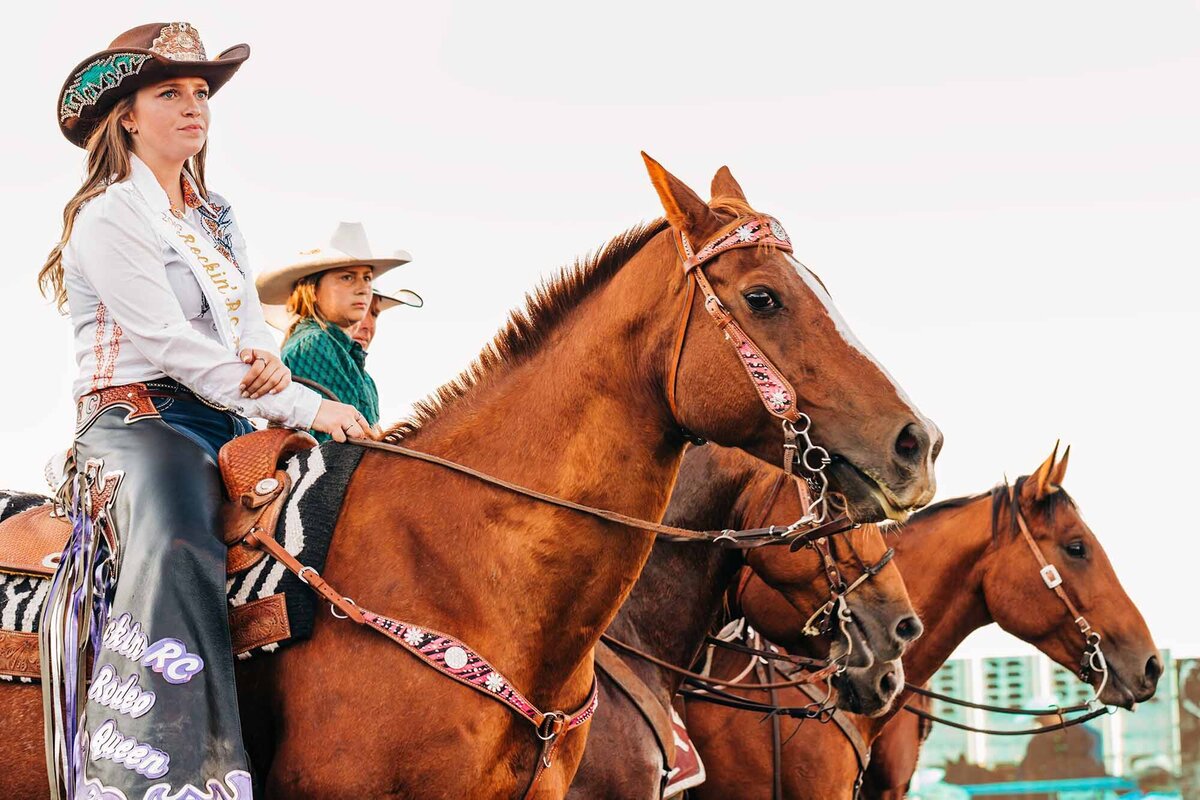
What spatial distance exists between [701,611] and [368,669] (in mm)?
2947

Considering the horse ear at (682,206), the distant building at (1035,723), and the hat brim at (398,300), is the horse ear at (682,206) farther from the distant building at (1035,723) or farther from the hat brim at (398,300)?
the distant building at (1035,723)

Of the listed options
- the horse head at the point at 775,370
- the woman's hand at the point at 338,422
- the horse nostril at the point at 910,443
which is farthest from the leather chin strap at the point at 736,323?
the woman's hand at the point at 338,422

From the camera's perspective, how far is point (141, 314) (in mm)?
4203

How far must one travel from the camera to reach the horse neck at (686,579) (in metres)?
6.47

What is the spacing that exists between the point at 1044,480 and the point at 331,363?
4.80 m

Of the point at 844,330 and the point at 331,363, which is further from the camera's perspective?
the point at 331,363

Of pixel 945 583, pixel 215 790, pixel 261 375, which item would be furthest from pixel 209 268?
pixel 945 583

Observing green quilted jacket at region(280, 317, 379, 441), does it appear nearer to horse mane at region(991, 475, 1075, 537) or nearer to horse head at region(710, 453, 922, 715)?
horse head at region(710, 453, 922, 715)

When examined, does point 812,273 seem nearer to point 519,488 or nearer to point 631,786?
point 519,488

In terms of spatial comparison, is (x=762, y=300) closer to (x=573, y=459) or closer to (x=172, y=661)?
(x=573, y=459)

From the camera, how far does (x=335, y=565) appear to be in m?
4.11

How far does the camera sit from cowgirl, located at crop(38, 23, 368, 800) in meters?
3.76

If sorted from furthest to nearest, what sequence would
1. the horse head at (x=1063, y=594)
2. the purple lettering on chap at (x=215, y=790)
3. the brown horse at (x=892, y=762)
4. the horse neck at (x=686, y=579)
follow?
1. the brown horse at (x=892, y=762)
2. the horse head at (x=1063, y=594)
3. the horse neck at (x=686, y=579)
4. the purple lettering on chap at (x=215, y=790)

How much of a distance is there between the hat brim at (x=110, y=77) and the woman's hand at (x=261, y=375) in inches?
39.2
